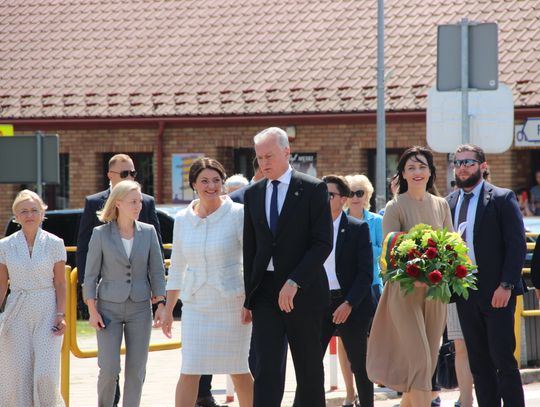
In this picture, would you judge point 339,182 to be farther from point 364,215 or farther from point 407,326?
point 364,215

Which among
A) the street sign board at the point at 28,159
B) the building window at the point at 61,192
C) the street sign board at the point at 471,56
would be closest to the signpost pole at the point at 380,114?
the building window at the point at 61,192

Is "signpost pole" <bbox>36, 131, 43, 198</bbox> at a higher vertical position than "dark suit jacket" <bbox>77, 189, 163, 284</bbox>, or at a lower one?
higher

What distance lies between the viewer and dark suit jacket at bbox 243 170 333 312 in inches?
337

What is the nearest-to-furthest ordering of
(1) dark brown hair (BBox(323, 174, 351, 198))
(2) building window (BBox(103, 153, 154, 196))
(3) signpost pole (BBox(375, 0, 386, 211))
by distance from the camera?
1. (1) dark brown hair (BBox(323, 174, 351, 198))
2. (3) signpost pole (BBox(375, 0, 386, 211))
3. (2) building window (BBox(103, 153, 154, 196))

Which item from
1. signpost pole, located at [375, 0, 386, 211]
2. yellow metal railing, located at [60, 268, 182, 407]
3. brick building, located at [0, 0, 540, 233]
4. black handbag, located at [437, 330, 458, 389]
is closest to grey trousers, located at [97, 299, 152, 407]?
yellow metal railing, located at [60, 268, 182, 407]

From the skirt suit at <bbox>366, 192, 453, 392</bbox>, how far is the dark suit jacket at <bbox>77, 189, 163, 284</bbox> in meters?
1.83

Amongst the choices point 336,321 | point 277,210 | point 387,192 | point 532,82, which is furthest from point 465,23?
point 387,192

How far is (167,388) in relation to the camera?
40.8 ft

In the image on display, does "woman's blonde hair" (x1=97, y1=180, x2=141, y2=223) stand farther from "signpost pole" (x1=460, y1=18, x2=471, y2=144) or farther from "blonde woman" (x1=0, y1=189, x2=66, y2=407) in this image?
"signpost pole" (x1=460, y1=18, x2=471, y2=144)

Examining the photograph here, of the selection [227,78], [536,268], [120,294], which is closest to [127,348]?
[120,294]

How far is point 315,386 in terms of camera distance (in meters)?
8.70

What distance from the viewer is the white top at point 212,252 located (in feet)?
30.1

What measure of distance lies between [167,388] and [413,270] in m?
3.85

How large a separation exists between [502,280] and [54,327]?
311 cm
